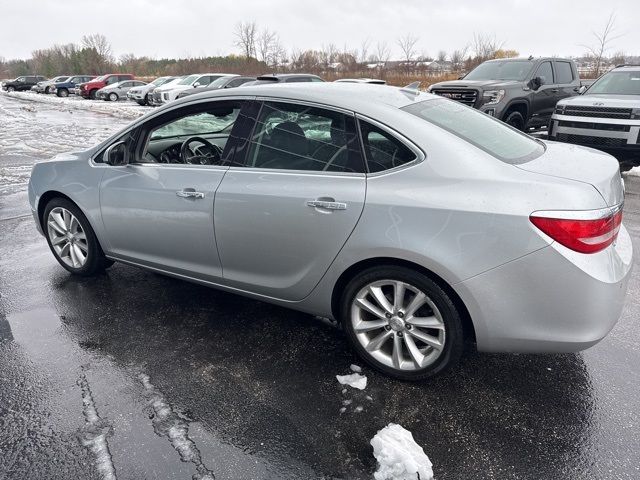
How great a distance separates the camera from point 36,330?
3.54 metres

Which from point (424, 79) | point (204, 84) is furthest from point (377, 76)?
point (204, 84)

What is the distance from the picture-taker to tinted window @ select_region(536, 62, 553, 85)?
11.0 metres

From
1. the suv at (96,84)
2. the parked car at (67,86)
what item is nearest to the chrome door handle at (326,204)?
the suv at (96,84)

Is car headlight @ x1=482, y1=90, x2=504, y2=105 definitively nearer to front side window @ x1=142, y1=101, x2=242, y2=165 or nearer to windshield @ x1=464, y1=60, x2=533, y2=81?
windshield @ x1=464, y1=60, x2=533, y2=81

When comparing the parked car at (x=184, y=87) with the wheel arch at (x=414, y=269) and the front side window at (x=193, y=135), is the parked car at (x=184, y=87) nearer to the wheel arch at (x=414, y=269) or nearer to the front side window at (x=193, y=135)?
the front side window at (x=193, y=135)

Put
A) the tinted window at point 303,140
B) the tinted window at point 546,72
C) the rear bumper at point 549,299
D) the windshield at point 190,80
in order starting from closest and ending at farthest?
the rear bumper at point 549,299 < the tinted window at point 303,140 < the tinted window at point 546,72 < the windshield at point 190,80

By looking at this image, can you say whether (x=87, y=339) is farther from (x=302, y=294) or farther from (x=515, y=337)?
(x=515, y=337)

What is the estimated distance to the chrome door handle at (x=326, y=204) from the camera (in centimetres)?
272

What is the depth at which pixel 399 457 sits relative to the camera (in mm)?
2289

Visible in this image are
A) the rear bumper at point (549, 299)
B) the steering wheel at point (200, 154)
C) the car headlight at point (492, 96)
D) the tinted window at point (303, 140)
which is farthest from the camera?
the car headlight at point (492, 96)

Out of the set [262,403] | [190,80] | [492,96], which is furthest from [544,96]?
[190,80]

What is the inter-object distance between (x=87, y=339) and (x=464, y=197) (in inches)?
107

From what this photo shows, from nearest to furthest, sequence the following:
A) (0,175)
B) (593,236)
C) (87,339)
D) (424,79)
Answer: (593,236) → (87,339) → (0,175) → (424,79)

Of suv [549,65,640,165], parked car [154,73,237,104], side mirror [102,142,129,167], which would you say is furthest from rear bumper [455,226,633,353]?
parked car [154,73,237,104]
